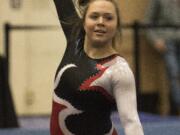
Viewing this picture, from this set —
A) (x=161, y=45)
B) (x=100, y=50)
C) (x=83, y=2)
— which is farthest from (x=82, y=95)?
(x=161, y=45)

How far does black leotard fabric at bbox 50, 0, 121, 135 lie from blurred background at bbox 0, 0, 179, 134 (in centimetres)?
400

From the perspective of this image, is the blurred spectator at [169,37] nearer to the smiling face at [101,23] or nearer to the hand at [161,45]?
the hand at [161,45]

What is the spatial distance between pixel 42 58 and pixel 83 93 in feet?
14.0

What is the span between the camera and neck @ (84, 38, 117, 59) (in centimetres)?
248

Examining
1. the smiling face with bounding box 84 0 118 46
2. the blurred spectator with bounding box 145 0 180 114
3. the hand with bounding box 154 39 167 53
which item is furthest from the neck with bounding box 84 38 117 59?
the hand with bounding box 154 39 167 53

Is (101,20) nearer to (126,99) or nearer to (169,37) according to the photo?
(126,99)

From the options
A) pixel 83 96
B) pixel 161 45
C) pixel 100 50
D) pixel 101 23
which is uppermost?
pixel 101 23

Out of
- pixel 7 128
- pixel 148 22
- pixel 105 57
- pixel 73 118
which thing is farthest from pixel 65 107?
pixel 148 22

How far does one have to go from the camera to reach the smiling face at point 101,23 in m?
2.43

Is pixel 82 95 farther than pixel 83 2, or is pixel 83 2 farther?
pixel 83 2

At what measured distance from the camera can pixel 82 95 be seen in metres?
2.51

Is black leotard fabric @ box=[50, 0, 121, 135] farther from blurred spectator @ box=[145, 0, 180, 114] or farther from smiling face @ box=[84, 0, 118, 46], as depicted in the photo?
blurred spectator @ box=[145, 0, 180, 114]

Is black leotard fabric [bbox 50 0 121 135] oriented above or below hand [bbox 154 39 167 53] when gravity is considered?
above


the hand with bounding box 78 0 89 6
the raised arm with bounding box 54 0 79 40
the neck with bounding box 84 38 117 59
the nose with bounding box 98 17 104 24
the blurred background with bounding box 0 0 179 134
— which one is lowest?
the blurred background with bounding box 0 0 179 134
